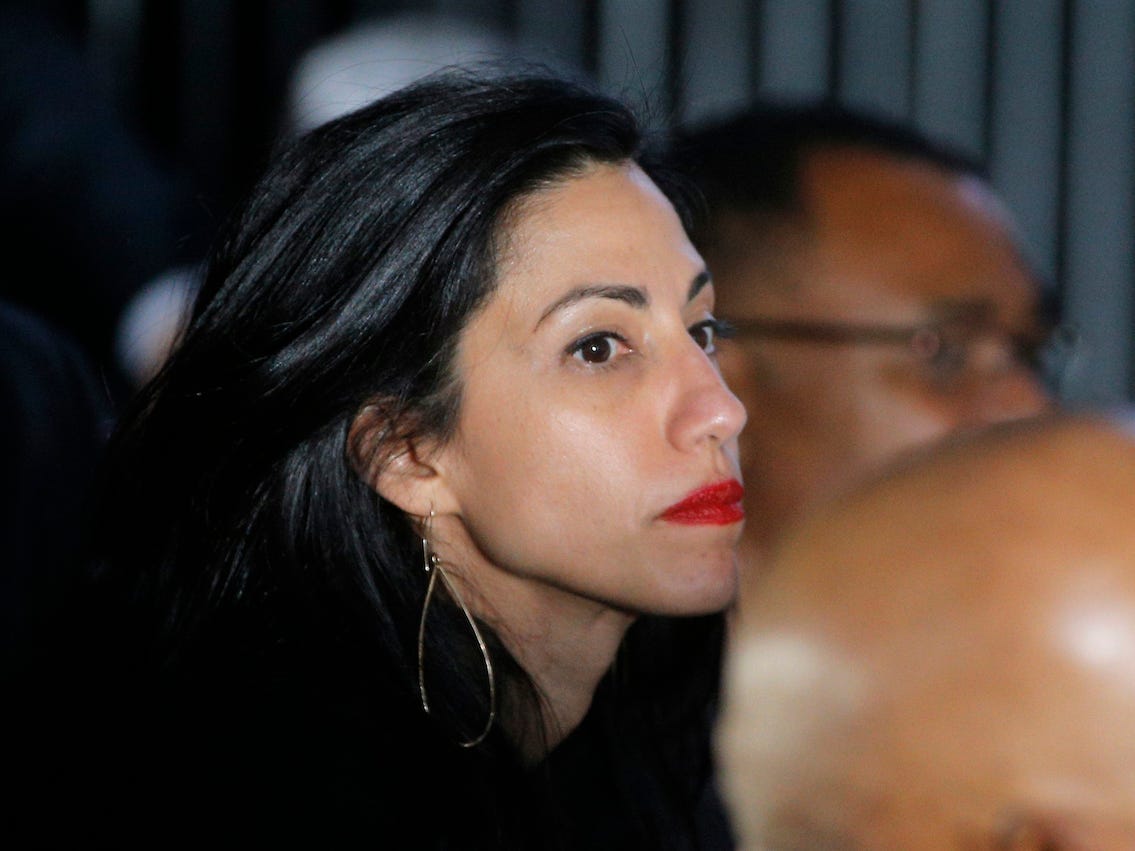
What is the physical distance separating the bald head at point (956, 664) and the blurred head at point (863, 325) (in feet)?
2.60

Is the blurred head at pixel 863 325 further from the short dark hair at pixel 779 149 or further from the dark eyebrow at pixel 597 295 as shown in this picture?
the dark eyebrow at pixel 597 295

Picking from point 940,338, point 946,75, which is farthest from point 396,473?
point 946,75

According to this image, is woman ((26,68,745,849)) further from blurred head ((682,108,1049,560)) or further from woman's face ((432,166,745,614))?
blurred head ((682,108,1049,560))

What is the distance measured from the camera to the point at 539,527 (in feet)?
2.61

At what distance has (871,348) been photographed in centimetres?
125

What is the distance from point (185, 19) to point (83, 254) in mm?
367

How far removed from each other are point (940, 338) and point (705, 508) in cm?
53

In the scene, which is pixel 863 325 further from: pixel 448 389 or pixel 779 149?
pixel 448 389

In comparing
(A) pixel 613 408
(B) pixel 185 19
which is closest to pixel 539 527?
(A) pixel 613 408

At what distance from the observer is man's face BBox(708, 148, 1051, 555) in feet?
4.11

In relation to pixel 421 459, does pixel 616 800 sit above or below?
below

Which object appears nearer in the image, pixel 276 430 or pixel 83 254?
pixel 276 430

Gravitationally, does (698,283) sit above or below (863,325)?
above

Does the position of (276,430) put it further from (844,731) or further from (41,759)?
(844,731)
